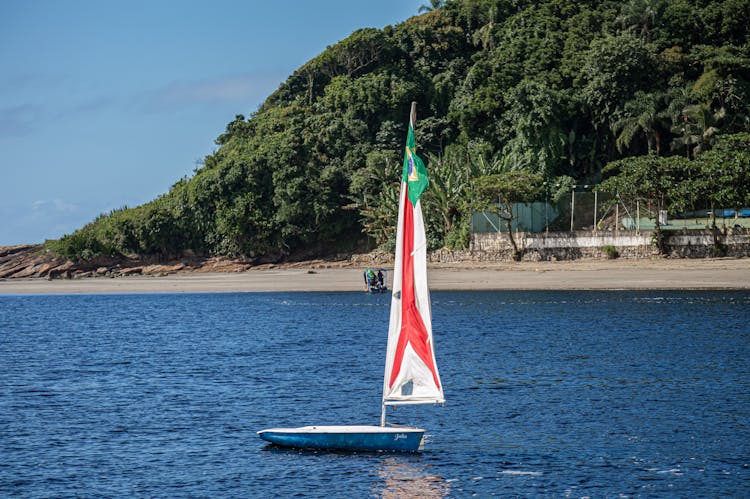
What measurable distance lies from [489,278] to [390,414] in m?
46.5

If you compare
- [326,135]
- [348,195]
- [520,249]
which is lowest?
[520,249]

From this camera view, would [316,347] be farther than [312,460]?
Yes

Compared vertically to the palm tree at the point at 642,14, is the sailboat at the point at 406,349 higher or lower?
lower

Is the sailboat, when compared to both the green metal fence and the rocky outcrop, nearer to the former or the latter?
the green metal fence

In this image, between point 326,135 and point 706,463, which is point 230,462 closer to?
point 706,463

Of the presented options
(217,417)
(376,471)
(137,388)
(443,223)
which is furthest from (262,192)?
(376,471)

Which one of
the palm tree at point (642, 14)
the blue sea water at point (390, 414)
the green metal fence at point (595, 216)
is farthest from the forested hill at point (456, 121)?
the blue sea water at point (390, 414)

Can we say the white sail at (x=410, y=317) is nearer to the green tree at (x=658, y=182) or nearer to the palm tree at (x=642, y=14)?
the green tree at (x=658, y=182)

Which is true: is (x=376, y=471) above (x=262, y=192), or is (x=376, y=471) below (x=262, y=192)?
below

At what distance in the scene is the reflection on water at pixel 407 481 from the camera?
20.5 meters

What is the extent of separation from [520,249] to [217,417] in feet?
182

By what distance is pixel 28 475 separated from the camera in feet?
74.0

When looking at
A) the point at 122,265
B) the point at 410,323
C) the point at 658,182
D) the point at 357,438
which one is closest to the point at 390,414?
the point at 357,438

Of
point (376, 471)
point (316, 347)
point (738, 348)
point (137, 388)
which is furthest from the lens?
point (316, 347)
